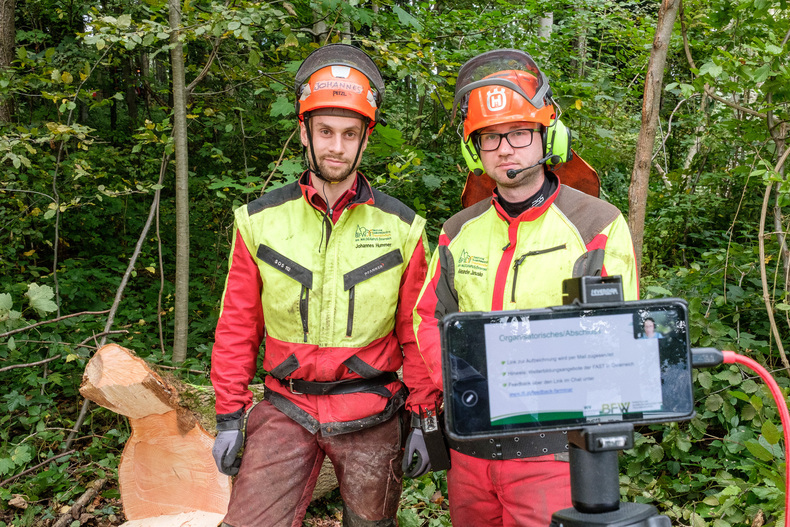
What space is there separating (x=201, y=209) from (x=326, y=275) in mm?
5178

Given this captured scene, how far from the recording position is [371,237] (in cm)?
250

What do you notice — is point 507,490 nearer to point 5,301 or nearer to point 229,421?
point 229,421

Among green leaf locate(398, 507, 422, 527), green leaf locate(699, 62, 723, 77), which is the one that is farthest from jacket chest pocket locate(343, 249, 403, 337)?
green leaf locate(699, 62, 723, 77)

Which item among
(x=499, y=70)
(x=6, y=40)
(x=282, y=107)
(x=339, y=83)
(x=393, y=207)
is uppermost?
(x=6, y=40)

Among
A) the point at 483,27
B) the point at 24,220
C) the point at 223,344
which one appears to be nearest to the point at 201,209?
the point at 24,220

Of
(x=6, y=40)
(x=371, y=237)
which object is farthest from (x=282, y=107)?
(x=6, y=40)

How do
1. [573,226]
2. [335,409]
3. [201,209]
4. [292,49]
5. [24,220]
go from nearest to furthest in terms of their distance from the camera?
[573,226] < [335,409] < [292,49] < [24,220] < [201,209]

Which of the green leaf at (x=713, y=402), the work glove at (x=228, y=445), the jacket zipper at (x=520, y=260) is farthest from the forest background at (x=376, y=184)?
the work glove at (x=228, y=445)

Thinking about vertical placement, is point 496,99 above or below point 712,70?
below

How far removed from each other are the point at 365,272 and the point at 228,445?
995mm

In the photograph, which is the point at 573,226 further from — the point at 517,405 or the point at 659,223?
the point at 659,223

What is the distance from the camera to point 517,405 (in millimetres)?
1185

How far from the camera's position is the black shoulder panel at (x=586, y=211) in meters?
1.95

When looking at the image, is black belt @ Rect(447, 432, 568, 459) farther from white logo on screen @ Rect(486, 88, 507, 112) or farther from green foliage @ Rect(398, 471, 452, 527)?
green foliage @ Rect(398, 471, 452, 527)
